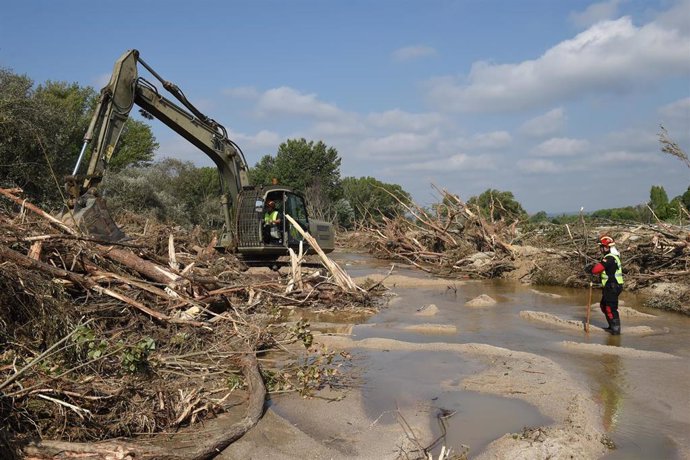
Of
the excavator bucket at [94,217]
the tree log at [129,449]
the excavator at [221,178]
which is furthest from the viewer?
the excavator at [221,178]

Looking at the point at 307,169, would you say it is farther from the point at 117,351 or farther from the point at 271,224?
the point at 117,351

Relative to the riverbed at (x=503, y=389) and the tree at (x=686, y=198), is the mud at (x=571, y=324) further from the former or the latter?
the tree at (x=686, y=198)

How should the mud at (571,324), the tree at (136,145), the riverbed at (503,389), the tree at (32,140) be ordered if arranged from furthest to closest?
the tree at (136,145) → the tree at (32,140) → the mud at (571,324) → the riverbed at (503,389)

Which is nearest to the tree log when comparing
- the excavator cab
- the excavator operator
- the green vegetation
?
the green vegetation

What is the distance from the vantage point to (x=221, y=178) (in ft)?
48.1

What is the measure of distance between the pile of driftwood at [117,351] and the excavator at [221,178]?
6.97 ft

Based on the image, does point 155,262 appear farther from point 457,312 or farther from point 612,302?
point 612,302

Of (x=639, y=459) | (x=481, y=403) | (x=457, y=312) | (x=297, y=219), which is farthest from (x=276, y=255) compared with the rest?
(x=639, y=459)

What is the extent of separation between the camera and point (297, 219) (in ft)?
48.2

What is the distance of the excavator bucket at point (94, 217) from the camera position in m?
9.24

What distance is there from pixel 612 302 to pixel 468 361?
10.3ft

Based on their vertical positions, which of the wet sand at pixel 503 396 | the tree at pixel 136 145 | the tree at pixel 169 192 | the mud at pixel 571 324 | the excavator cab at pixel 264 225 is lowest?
the wet sand at pixel 503 396

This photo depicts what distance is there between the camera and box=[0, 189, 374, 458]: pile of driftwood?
13.2ft

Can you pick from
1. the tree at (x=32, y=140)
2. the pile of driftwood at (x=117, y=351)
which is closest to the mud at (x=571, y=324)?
the pile of driftwood at (x=117, y=351)
